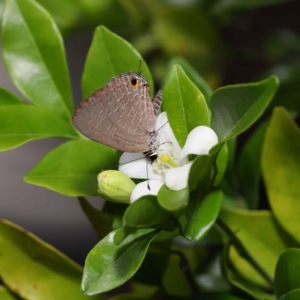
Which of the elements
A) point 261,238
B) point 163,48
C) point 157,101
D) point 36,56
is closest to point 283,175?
point 261,238

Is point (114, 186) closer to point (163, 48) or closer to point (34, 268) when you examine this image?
point (34, 268)

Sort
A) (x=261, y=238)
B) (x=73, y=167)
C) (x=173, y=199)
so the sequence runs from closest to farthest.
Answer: (x=173, y=199), (x=73, y=167), (x=261, y=238)

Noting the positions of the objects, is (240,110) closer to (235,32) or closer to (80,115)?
(80,115)

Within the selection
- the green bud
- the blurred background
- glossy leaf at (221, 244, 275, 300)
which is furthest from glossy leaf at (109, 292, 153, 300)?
the blurred background

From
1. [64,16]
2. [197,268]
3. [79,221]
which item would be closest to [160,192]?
[197,268]

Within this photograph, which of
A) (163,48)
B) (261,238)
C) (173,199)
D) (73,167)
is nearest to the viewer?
(173,199)

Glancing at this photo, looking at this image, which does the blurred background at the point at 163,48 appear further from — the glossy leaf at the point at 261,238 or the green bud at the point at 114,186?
the green bud at the point at 114,186
